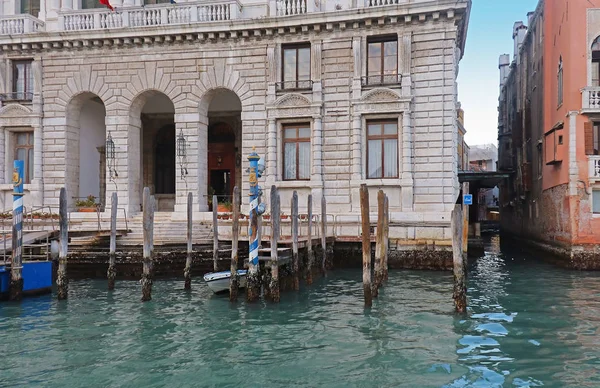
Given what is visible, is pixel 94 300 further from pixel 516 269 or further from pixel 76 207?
pixel 516 269

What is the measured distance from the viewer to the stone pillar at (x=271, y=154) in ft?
65.5

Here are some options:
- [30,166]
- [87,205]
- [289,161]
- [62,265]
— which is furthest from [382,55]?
[30,166]

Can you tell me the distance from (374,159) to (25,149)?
45.1 feet

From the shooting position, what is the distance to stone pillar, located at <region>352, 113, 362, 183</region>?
1933 cm

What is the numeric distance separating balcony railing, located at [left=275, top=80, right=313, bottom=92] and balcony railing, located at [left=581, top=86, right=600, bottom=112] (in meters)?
9.41

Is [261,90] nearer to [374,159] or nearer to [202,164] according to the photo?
[202,164]

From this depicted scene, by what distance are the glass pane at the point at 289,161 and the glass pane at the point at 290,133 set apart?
287 millimetres

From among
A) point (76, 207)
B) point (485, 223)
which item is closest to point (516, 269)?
point (76, 207)

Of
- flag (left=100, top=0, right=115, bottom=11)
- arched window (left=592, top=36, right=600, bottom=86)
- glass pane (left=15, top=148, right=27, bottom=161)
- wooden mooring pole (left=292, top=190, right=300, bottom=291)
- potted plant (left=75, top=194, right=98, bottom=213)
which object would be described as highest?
flag (left=100, top=0, right=115, bottom=11)

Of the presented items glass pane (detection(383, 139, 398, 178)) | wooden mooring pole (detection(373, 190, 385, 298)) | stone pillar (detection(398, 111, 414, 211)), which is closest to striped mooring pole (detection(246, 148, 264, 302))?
wooden mooring pole (detection(373, 190, 385, 298))

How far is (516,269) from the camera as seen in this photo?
19.4m

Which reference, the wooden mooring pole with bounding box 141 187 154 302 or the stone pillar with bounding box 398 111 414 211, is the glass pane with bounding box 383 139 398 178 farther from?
the wooden mooring pole with bounding box 141 187 154 302

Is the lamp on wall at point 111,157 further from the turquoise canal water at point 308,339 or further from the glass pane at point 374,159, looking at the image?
the glass pane at point 374,159

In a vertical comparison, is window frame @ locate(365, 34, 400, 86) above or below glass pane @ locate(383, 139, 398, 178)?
above
